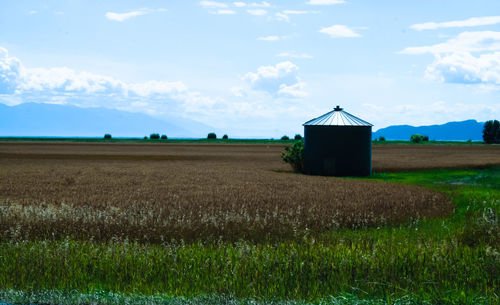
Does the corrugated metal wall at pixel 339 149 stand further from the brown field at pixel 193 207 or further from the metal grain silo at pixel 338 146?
the brown field at pixel 193 207

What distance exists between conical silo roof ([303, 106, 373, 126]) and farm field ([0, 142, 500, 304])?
1230cm

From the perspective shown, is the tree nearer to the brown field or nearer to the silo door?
the silo door

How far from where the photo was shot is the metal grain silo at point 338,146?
39.6m

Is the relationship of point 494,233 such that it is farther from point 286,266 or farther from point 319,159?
point 319,159

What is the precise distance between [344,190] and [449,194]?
547 cm

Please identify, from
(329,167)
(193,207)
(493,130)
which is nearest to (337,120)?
(329,167)

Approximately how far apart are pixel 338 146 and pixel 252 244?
2775 centimetres

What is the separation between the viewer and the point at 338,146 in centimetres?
3978

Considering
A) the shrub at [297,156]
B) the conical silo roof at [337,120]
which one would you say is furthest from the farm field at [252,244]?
the shrub at [297,156]

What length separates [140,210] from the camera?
18.6 metres

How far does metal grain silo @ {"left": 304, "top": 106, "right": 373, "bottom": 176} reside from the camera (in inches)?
1559

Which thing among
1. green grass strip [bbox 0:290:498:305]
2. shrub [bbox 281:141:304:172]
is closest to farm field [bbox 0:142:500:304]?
green grass strip [bbox 0:290:498:305]

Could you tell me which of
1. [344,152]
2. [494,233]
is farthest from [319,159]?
[494,233]

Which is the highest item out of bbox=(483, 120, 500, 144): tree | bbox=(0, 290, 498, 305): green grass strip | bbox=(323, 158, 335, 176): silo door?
bbox=(483, 120, 500, 144): tree
